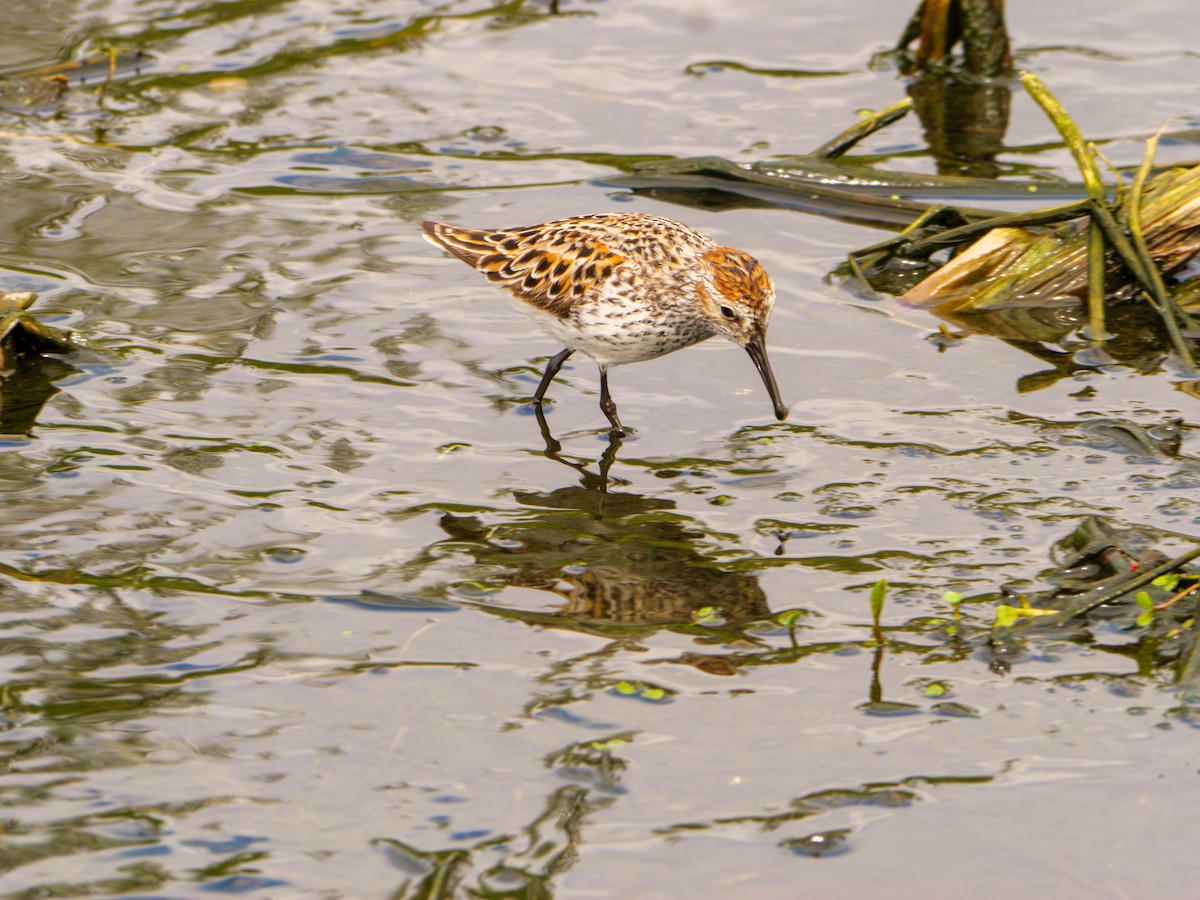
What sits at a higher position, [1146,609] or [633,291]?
[633,291]

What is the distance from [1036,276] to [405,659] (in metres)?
5.73

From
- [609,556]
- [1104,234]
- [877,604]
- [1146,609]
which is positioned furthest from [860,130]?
[877,604]

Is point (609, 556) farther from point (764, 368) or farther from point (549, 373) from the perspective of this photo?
point (549, 373)

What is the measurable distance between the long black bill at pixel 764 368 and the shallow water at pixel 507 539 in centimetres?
28

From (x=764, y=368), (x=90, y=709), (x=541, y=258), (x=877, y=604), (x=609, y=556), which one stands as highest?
(x=541, y=258)

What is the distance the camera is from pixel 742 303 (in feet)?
28.2

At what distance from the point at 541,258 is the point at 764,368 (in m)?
1.61

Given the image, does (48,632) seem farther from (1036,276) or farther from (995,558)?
(1036,276)

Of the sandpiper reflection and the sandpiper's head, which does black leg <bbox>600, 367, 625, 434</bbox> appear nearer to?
the sandpiper reflection

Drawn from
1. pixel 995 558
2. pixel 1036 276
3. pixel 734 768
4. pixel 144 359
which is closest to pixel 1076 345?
pixel 1036 276

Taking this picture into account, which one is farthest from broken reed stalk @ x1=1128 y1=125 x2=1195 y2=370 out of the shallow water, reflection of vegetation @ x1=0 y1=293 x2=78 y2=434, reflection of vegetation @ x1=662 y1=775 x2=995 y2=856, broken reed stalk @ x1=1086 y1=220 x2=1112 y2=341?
reflection of vegetation @ x1=0 y1=293 x2=78 y2=434

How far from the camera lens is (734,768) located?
611 cm

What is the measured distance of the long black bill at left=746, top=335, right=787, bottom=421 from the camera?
8633 millimetres

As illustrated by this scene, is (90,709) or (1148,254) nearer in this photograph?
(90,709)
